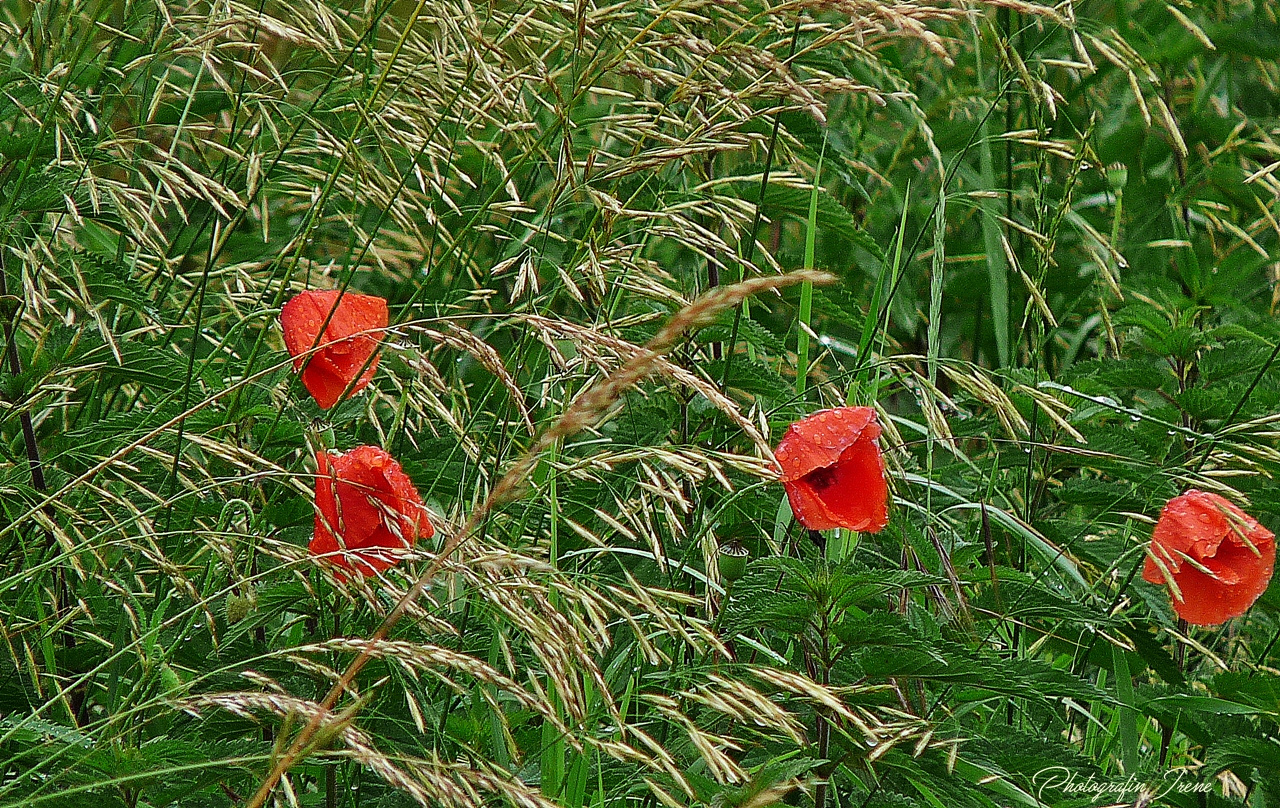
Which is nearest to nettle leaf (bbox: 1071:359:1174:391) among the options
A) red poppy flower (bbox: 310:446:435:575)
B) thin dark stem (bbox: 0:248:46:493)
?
red poppy flower (bbox: 310:446:435:575)

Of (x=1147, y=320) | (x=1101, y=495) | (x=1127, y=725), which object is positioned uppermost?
(x=1147, y=320)

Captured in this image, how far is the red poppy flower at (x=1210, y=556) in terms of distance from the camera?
1.39 m

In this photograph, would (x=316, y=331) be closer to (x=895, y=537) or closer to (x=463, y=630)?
(x=463, y=630)

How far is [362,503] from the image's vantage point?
1322mm

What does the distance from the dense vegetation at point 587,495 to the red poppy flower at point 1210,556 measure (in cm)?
4

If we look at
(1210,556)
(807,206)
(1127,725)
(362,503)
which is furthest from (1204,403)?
(362,503)

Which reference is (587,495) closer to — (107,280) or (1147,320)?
(107,280)

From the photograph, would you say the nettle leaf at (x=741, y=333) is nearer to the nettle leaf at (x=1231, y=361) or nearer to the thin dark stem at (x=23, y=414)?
the nettle leaf at (x=1231, y=361)

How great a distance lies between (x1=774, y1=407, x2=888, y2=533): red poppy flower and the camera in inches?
50.4

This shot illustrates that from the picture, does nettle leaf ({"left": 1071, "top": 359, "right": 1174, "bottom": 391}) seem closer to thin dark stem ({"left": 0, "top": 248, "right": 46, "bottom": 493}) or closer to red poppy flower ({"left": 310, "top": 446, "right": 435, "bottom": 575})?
red poppy flower ({"left": 310, "top": 446, "right": 435, "bottom": 575})

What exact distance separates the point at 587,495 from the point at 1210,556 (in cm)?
71

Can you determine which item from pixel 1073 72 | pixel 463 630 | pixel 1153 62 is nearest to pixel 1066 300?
pixel 1153 62

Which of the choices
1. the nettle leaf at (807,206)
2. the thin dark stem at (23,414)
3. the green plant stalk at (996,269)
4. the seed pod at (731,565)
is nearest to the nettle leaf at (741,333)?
the nettle leaf at (807,206)

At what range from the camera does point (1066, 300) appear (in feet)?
8.76
